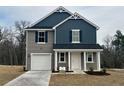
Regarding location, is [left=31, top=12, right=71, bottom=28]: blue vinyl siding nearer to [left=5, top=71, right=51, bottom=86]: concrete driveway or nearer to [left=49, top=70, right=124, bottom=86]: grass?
[left=5, top=71, right=51, bottom=86]: concrete driveway

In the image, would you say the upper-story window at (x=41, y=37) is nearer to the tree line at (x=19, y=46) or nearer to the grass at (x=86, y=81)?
the grass at (x=86, y=81)

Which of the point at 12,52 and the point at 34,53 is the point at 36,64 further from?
the point at 12,52

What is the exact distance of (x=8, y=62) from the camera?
Answer: 59.2 m

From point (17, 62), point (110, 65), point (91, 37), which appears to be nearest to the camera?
point (91, 37)

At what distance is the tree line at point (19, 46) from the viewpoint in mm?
55828

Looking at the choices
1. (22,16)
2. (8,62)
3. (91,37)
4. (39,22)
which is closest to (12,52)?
(8,62)

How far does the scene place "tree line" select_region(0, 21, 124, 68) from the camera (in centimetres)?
5583

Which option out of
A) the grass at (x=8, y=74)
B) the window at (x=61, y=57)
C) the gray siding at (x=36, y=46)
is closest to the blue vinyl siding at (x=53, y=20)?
the gray siding at (x=36, y=46)

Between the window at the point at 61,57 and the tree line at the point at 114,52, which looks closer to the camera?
the window at the point at 61,57

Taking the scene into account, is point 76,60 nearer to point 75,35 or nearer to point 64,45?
point 64,45

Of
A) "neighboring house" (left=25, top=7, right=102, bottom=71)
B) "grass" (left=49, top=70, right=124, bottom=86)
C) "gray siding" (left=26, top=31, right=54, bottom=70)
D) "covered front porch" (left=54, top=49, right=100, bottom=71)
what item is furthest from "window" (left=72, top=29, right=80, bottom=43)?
"grass" (left=49, top=70, right=124, bottom=86)

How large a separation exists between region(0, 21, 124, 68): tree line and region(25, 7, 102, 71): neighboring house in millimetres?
18239

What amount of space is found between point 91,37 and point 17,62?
91.1 feet

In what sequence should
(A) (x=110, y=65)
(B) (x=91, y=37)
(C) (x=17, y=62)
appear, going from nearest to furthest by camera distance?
(B) (x=91, y=37) < (A) (x=110, y=65) < (C) (x=17, y=62)
